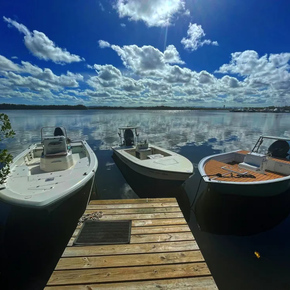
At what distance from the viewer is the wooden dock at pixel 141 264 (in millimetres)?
2393

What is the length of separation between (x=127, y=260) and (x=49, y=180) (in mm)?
4354

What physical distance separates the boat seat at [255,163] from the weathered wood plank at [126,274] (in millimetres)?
→ 6419

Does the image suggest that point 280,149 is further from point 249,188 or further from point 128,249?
point 128,249

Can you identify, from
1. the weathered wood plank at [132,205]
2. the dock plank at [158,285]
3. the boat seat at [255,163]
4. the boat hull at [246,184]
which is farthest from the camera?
the boat seat at [255,163]

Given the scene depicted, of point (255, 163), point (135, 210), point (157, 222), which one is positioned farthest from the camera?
point (255, 163)

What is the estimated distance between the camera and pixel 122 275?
2502mm

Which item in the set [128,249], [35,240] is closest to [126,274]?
[128,249]

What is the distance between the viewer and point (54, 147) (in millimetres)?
7258

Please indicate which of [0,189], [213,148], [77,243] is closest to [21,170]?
[0,189]

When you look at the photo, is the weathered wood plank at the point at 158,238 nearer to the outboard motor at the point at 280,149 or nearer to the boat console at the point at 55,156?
the boat console at the point at 55,156

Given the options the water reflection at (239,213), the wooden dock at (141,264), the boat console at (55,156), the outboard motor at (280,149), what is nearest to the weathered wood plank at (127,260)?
the wooden dock at (141,264)

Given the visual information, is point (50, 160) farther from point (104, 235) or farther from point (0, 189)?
point (104, 235)

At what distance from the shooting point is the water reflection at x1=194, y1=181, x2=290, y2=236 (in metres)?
5.64

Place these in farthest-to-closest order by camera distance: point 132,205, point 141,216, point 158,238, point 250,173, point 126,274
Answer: point 250,173, point 132,205, point 141,216, point 158,238, point 126,274
